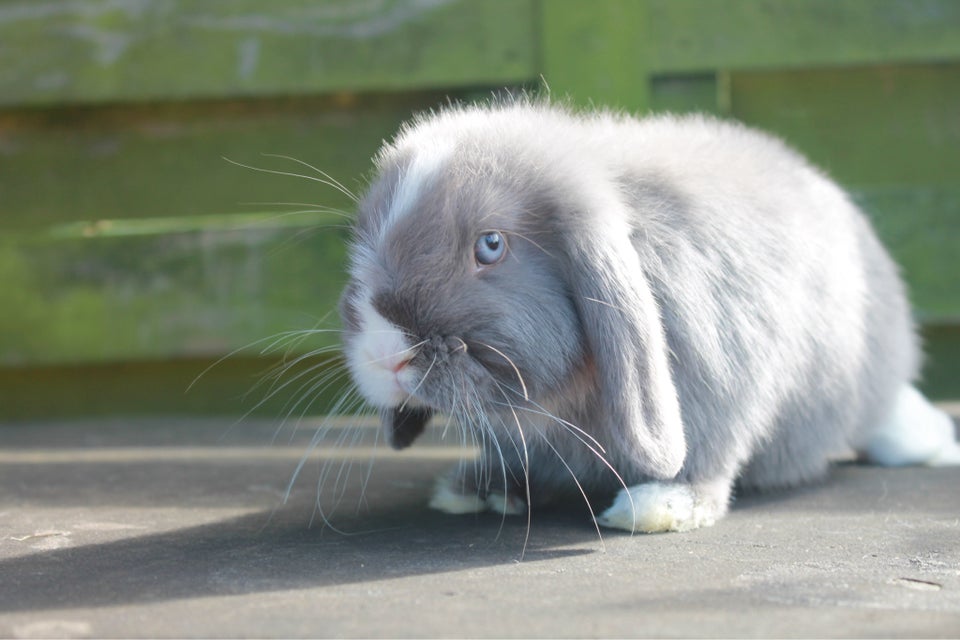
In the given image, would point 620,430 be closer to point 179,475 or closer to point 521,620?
point 521,620

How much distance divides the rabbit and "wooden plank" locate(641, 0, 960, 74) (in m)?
0.90

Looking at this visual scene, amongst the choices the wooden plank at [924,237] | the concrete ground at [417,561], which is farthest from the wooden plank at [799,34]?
the concrete ground at [417,561]

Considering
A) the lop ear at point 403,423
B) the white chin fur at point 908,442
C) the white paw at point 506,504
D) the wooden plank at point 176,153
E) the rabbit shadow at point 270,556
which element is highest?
the wooden plank at point 176,153

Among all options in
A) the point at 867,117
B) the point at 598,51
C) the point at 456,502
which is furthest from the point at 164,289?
the point at 867,117

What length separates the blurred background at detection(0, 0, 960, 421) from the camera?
3406 mm

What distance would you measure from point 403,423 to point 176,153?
1830 millimetres

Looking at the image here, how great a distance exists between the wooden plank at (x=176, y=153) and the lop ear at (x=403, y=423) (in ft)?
5.18

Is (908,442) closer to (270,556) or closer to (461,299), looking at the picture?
(461,299)

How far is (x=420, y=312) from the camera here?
1.91 meters

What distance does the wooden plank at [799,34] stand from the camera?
3.40m

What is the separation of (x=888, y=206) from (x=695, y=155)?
1.42m

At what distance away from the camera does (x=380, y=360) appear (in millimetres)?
1929

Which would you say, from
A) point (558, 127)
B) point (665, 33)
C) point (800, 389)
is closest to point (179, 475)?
point (558, 127)

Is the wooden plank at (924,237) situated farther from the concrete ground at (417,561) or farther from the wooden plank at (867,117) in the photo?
the concrete ground at (417,561)
